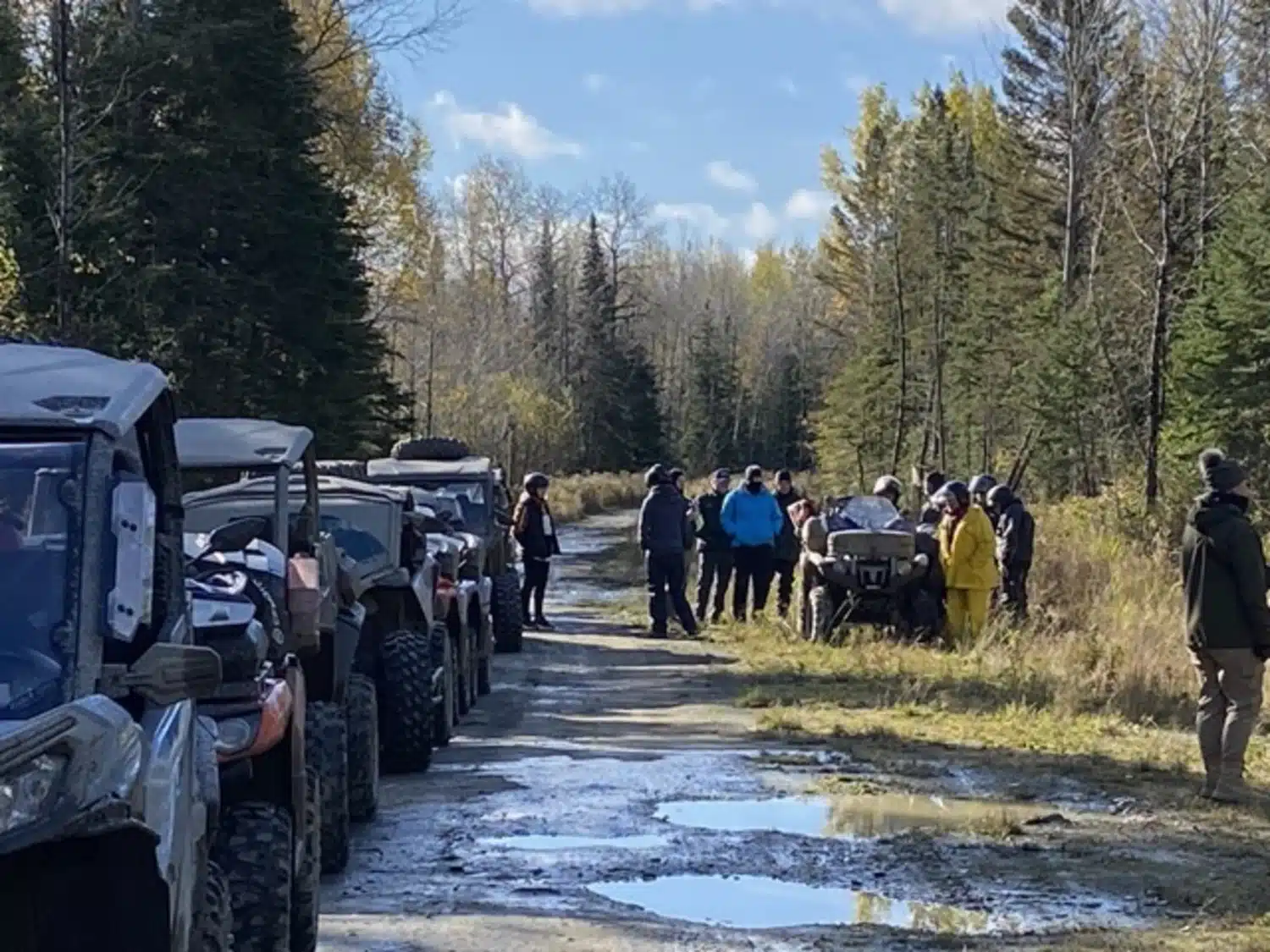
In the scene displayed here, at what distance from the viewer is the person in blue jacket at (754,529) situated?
2147 cm

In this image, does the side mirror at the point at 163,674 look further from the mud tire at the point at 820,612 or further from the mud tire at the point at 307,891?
the mud tire at the point at 820,612

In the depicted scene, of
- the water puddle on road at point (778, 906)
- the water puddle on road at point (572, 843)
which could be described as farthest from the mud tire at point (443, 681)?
the water puddle on road at point (778, 906)

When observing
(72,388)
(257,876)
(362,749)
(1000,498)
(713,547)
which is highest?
(72,388)

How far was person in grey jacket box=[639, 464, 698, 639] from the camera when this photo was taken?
2089cm

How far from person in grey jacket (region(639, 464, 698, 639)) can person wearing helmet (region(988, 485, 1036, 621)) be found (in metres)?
3.79

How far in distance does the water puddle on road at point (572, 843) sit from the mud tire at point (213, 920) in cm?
369

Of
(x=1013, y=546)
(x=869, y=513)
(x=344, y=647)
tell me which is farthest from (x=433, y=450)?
(x=344, y=647)

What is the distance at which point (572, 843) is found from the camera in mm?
9000

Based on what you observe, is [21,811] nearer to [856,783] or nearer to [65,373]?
[65,373]

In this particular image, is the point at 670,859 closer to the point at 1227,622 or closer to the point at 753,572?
the point at 1227,622

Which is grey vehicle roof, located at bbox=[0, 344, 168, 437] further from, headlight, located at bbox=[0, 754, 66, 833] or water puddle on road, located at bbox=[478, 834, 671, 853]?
water puddle on road, located at bbox=[478, 834, 671, 853]

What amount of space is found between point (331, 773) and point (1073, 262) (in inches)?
1436

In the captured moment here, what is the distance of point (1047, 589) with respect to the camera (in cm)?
2028

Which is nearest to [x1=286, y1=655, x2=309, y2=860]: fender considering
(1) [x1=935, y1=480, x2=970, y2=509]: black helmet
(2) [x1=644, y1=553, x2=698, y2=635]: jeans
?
(1) [x1=935, y1=480, x2=970, y2=509]: black helmet
